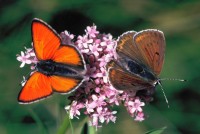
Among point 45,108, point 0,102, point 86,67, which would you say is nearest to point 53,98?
point 45,108

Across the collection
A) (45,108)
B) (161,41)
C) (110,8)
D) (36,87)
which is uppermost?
(110,8)

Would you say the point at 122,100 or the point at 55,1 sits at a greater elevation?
the point at 55,1

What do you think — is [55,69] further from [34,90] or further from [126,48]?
[126,48]

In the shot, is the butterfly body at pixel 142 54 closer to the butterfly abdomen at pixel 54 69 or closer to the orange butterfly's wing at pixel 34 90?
the butterfly abdomen at pixel 54 69

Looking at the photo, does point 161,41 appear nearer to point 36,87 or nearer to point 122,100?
point 122,100

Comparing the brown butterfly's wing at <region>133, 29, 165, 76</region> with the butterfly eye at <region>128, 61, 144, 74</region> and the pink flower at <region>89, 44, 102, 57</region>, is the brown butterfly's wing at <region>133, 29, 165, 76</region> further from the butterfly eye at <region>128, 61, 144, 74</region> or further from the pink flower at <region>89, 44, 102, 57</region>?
the pink flower at <region>89, 44, 102, 57</region>

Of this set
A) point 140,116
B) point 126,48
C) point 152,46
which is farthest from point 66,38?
point 140,116

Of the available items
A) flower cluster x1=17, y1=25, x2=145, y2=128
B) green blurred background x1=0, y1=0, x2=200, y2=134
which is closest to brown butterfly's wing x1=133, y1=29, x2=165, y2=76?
flower cluster x1=17, y1=25, x2=145, y2=128
